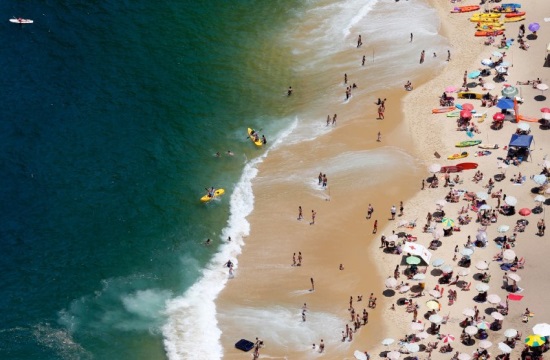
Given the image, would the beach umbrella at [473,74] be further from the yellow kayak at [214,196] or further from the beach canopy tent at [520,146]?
the yellow kayak at [214,196]

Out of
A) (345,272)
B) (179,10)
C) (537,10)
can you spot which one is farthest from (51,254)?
(537,10)

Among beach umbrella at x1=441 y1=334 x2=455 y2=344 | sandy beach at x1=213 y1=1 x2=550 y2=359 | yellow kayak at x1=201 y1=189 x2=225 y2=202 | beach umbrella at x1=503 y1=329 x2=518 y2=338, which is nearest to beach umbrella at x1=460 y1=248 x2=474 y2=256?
sandy beach at x1=213 y1=1 x2=550 y2=359

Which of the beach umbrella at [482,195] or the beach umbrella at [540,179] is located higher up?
the beach umbrella at [540,179]

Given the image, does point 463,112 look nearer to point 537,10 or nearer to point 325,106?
point 325,106

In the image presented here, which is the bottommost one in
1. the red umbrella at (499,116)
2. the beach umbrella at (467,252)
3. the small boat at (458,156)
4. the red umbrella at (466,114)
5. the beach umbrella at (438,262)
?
the beach umbrella at (438,262)

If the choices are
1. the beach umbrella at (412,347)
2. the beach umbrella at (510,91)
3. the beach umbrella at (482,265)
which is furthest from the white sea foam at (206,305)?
the beach umbrella at (510,91)

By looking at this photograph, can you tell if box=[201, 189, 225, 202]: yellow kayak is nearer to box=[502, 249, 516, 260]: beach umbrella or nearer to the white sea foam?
the white sea foam
